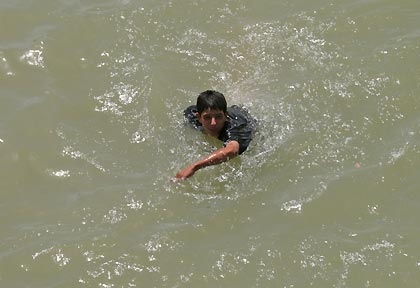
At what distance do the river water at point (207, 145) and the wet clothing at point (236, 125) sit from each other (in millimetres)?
222

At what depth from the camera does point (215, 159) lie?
6906 mm

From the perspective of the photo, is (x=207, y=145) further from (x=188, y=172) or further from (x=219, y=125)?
(x=188, y=172)

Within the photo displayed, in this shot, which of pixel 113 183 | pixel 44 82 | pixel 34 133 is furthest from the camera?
pixel 44 82

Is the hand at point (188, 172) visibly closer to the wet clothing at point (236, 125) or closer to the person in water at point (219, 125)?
the person in water at point (219, 125)

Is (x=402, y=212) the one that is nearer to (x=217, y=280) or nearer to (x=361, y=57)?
(x=217, y=280)

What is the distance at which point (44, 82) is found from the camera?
873 centimetres

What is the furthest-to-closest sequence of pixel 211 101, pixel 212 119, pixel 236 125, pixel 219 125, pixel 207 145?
pixel 207 145
pixel 236 125
pixel 219 125
pixel 212 119
pixel 211 101

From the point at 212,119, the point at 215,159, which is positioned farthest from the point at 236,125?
the point at 215,159

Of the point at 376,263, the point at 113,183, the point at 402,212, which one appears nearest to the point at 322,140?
the point at 402,212

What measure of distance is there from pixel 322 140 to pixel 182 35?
2.57 meters

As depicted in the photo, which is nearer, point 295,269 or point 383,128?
point 295,269

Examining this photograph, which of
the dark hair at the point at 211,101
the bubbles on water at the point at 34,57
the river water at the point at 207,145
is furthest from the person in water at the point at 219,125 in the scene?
the bubbles on water at the point at 34,57

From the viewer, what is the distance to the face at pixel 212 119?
7121 mm

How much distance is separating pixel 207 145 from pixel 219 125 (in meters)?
0.63
